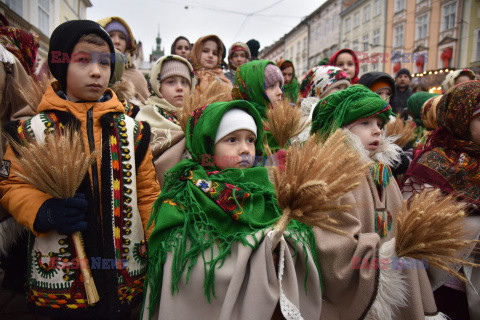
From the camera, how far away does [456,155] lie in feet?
7.14

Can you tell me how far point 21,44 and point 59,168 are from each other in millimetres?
2106

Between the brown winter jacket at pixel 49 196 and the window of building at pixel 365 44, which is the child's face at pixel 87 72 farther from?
the window of building at pixel 365 44

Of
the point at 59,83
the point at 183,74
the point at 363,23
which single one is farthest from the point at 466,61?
the point at 59,83

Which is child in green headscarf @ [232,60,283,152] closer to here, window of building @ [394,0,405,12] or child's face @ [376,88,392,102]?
child's face @ [376,88,392,102]

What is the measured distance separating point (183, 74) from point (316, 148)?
1.97 metres

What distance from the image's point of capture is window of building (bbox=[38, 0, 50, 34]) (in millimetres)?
14195

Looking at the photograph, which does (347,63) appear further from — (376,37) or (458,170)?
(376,37)

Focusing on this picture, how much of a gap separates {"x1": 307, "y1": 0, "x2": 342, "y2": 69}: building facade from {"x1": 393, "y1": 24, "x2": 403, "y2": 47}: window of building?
7069 mm

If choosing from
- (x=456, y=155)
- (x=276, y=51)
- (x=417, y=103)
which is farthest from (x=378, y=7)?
(x=456, y=155)

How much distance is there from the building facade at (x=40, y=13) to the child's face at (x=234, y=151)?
1185 cm

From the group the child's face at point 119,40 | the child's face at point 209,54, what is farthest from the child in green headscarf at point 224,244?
the child's face at point 209,54

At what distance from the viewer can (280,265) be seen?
1312mm

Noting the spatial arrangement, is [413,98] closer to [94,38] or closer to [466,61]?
[94,38]

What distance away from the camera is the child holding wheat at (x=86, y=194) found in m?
1.43
